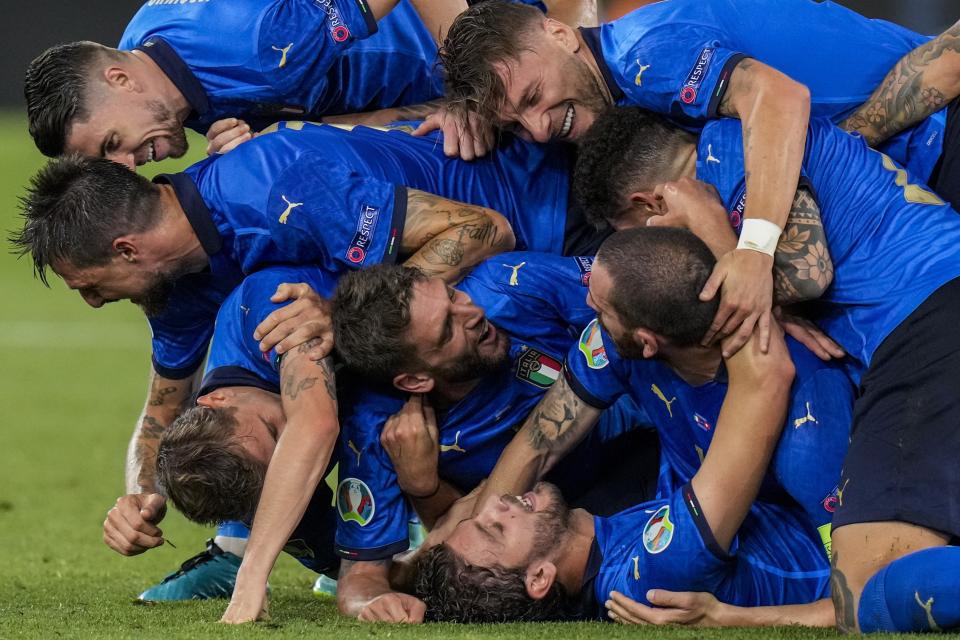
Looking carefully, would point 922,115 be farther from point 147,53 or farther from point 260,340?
point 147,53

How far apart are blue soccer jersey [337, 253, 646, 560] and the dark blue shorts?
1.23 m

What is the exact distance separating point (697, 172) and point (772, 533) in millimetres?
1246

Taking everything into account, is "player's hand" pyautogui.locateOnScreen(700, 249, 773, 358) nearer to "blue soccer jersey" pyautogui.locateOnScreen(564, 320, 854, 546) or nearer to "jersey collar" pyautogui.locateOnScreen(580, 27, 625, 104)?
"blue soccer jersey" pyautogui.locateOnScreen(564, 320, 854, 546)

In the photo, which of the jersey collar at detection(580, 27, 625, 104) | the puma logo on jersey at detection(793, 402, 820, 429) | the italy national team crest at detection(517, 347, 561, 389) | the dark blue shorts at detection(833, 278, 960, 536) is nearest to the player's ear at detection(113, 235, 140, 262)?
the italy national team crest at detection(517, 347, 561, 389)

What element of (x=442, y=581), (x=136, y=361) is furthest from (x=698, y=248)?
(x=136, y=361)

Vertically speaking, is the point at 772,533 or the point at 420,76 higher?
the point at 420,76

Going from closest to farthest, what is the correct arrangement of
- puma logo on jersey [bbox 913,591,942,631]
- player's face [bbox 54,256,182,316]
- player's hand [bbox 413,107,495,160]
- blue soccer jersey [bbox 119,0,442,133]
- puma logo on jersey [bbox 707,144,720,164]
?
puma logo on jersey [bbox 913,591,942,631] < puma logo on jersey [bbox 707,144,720,164] < player's face [bbox 54,256,182,316] < player's hand [bbox 413,107,495,160] < blue soccer jersey [bbox 119,0,442,133]

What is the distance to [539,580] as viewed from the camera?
172 inches

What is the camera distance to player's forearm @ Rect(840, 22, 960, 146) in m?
4.55

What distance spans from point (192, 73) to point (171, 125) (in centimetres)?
23

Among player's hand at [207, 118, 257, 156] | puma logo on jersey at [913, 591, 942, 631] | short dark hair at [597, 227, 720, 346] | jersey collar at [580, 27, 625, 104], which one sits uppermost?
jersey collar at [580, 27, 625, 104]

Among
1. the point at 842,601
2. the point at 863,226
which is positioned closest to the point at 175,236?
the point at 863,226

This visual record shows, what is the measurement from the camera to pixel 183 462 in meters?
4.46

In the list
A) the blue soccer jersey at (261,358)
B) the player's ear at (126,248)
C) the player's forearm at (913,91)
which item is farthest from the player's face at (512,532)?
the player's forearm at (913,91)
